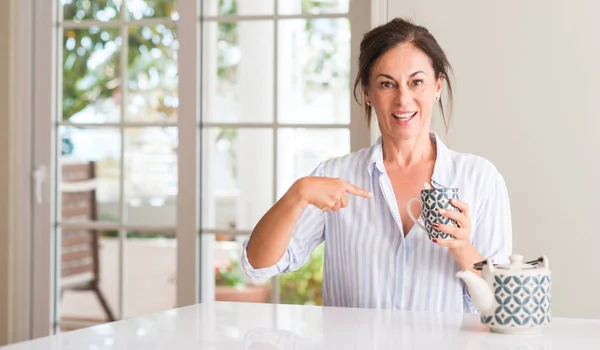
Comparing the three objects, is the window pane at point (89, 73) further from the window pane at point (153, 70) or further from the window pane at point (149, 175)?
the window pane at point (149, 175)

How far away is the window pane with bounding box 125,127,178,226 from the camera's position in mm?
6582

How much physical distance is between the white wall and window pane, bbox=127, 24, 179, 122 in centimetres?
356

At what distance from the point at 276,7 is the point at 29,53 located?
1127mm

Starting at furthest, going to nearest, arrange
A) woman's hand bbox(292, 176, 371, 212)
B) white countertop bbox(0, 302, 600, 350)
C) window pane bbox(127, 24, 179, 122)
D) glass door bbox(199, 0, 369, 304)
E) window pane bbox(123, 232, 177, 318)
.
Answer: window pane bbox(123, 232, 177, 318), window pane bbox(127, 24, 179, 122), glass door bbox(199, 0, 369, 304), woman's hand bbox(292, 176, 371, 212), white countertop bbox(0, 302, 600, 350)

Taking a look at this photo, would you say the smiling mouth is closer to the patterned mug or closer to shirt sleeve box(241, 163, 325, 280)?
→ shirt sleeve box(241, 163, 325, 280)

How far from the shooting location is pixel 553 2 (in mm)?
2867

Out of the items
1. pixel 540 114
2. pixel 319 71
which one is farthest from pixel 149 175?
pixel 540 114

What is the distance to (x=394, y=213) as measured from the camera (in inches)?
76.1

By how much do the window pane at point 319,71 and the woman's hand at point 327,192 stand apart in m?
4.68

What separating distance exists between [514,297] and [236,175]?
545cm

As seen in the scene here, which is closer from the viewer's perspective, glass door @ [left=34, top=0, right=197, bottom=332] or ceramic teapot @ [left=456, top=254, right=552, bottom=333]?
ceramic teapot @ [left=456, top=254, right=552, bottom=333]

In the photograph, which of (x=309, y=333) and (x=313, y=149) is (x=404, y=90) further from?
(x=313, y=149)

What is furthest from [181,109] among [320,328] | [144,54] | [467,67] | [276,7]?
[144,54]

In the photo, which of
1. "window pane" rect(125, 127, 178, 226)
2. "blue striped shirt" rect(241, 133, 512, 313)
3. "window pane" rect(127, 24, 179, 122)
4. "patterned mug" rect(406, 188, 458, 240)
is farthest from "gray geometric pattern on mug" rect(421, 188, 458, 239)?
"window pane" rect(125, 127, 178, 226)
